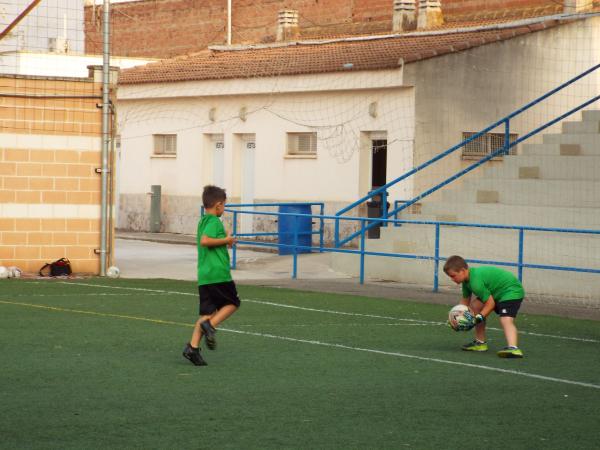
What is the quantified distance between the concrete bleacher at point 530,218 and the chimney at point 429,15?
39.1 ft

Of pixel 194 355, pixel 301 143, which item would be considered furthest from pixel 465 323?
pixel 301 143

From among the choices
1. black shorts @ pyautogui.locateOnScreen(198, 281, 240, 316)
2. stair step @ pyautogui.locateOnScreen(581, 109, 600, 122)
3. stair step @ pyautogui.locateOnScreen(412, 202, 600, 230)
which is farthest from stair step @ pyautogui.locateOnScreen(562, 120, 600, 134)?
black shorts @ pyautogui.locateOnScreen(198, 281, 240, 316)

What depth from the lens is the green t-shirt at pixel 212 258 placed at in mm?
10844

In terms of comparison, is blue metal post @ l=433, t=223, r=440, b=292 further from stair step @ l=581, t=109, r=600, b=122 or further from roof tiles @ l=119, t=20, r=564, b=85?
roof tiles @ l=119, t=20, r=564, b=85

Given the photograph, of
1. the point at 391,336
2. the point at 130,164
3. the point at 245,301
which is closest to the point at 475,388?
the point at 391,336

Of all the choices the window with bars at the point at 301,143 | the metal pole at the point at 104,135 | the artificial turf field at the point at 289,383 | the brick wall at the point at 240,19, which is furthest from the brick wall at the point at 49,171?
the brick wall at the point at 240,19

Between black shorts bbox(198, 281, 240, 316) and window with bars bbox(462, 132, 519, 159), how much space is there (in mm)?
17586

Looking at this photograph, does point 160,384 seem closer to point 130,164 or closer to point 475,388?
point 475,388

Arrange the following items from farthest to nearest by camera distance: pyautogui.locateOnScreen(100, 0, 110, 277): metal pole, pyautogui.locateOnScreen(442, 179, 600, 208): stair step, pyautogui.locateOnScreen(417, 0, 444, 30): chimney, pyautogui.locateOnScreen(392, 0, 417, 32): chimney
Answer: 1. pyautogui.locateOnScreen(392, 0, 417, 32): chimney
2. pyautogui.locateOnScreen(417, 0, 444, 30): chimney
3. pyautogui.locateOnScreen(100, 0, 110, 277): metal pole
4. pyautogui.locateOnScreen(442, 179, 600, 208): stair step

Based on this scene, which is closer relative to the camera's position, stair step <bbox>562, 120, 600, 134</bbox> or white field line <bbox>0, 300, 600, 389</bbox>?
white field line <bbox>0, 300, 600, 389</bbox>

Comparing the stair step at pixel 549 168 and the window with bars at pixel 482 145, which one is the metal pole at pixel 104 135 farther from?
the window with bars at pixel 482 145

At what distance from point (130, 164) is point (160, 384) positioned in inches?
1040

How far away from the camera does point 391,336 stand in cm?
1330

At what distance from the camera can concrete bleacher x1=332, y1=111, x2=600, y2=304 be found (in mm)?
19172
